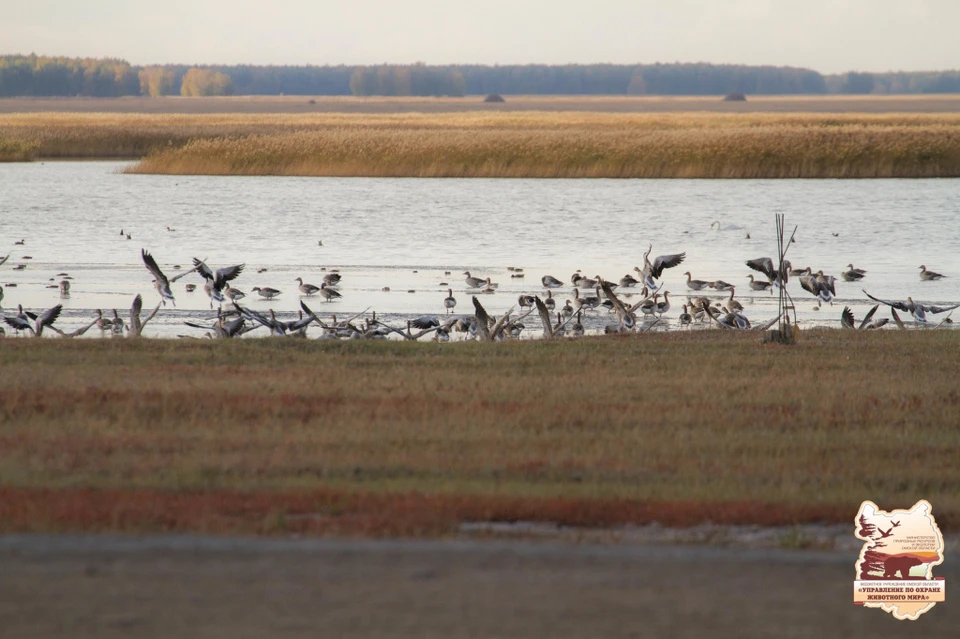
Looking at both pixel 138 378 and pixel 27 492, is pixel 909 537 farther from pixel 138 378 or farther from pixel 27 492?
pixel 138 378

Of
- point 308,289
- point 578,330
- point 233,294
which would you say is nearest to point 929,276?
point 578,330

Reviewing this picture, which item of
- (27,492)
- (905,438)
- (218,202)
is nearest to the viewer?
(27,492)

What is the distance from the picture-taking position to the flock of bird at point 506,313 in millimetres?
14328

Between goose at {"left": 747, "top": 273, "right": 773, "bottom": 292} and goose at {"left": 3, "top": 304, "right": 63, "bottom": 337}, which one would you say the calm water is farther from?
goose at {"left": 3, "top": 304, "right": 63, "bottom": 337}

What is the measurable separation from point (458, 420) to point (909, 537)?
3686 mm

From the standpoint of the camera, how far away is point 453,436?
830 centimetres

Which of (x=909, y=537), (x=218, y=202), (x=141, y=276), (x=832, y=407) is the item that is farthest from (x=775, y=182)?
(x=909, y=537)

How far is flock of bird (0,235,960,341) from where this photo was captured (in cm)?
1433

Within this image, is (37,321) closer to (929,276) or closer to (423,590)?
(423,590)

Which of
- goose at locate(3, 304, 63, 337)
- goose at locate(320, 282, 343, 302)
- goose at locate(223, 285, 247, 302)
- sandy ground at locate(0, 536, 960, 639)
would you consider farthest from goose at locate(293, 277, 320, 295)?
sandy ground at locate(0, 536, 960, 639)

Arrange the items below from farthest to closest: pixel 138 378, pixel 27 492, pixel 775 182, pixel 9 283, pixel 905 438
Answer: pixel 775 182 → pixel 9 283 → pixel 138 378 → pixel 905 438 → pixel 27 492

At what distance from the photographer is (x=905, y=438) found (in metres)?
8.41

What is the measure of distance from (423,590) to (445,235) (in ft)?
76.5

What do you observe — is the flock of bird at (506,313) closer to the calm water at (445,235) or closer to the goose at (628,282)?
the goose at (628,282)
